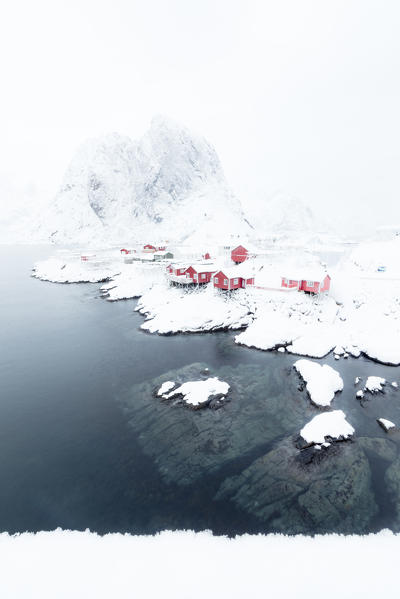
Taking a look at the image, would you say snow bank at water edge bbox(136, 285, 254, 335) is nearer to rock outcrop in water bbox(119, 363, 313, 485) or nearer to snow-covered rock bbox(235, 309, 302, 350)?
snow-covered rock bbox(235, 309, 302, 350)

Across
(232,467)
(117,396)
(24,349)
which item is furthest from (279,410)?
(24,349)

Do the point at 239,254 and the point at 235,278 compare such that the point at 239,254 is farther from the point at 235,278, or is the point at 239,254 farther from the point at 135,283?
the point at 135,283

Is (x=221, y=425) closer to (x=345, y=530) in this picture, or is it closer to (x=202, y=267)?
(x=345, y=530)

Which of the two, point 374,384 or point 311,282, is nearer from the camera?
point 374,384

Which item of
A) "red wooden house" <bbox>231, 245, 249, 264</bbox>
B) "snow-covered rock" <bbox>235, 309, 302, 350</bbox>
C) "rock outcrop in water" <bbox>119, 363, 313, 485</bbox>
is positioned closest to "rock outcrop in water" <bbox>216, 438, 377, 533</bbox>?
"rock outcrop in water" <bbox>119, 363, 313, 485</bbox>

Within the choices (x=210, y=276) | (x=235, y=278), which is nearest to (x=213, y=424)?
(x=235, y=278)

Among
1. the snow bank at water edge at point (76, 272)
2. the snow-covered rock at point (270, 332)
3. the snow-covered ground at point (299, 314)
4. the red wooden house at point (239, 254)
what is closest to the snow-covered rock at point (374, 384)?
the snow-covered ground at point (299, 314)

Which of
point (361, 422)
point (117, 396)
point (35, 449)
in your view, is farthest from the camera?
point (117, 396)
